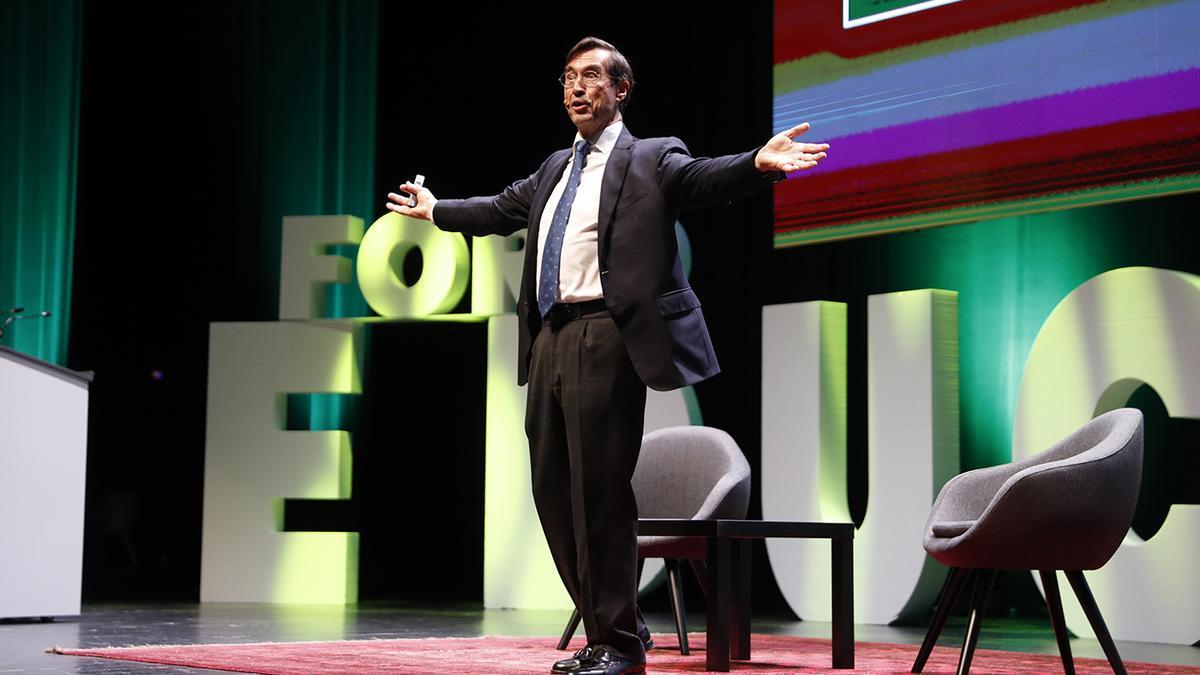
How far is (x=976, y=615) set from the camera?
3.42m

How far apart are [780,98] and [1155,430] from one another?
6.72 feet

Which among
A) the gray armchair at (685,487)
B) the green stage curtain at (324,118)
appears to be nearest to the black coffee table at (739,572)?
the gray armchair at (685,487)

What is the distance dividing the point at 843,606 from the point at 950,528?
1.16 ft

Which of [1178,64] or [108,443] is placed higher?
[1178,64]

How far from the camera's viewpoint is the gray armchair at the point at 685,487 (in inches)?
164

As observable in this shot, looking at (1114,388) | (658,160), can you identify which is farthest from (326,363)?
(658,160)

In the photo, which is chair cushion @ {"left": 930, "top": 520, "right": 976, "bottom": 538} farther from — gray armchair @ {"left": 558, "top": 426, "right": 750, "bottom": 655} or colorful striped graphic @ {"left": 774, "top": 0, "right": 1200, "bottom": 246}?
colorful striped graphic @ {"left": 774, "top": 0, "right": 1200, "bottom": 246}

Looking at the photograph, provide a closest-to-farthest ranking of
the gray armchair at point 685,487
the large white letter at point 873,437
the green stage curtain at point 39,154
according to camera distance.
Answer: the gray armchair at point 685,487, the large white letter at point 873,437, the green stage curtain at point 39,154

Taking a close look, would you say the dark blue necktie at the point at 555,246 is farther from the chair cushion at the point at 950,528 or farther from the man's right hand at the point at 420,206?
the chair cushion at the point at 950,528

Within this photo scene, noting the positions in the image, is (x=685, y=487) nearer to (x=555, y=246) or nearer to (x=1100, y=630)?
(x=1100, y=630)

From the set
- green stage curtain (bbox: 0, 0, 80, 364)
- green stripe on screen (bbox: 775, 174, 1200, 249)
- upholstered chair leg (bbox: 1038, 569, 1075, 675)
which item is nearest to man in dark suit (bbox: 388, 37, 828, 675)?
upholstered chair leg (bbox: 1038, 569, 1075, 675)

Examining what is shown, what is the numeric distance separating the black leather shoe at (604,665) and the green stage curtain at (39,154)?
5.47 meters

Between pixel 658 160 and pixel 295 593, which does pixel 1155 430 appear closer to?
pixel 658 160

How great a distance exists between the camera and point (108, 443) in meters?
8.37
